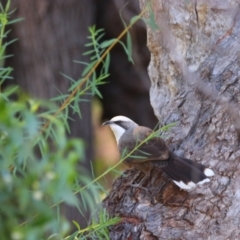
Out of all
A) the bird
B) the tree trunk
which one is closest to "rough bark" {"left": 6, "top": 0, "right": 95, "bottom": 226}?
the tree trunk

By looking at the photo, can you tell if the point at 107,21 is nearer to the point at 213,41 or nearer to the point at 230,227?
the point at 213,41

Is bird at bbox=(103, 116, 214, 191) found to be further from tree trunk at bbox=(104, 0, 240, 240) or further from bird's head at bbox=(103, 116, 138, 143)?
bird's head at bbox=(103, 116, 138, 143)

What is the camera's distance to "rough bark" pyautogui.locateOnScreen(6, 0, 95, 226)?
6066 mm

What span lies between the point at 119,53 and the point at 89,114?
1055 mm

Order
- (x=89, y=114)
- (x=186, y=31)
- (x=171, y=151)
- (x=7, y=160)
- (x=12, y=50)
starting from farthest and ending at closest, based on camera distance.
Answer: (x=89, y=114), (x=12, y=50), (x=186, y=31), (x=171, y=151), (x=7, y=160)

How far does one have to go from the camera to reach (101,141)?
9.89m

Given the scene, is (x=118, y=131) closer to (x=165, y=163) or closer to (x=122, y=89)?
(x=165, y=163)

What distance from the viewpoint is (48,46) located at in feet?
20.2

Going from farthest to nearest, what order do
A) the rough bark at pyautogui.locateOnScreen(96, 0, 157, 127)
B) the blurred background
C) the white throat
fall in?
1. the rough bark at pyautogui.locateOnScreen(96, 0, 157, 127)
2. the blurred background
3. the white throat

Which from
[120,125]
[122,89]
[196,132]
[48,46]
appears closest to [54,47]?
[48,46]

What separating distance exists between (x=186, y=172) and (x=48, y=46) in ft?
10.7

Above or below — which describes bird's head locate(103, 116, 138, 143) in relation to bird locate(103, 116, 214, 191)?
below

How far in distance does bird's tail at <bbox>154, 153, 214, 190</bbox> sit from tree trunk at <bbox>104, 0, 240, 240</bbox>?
0.18 ft

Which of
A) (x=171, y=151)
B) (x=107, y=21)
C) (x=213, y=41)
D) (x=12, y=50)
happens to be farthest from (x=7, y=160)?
(x=107, y=21)
